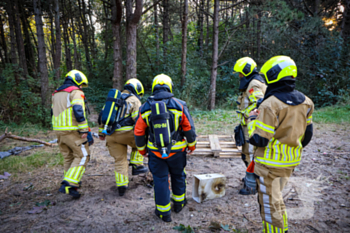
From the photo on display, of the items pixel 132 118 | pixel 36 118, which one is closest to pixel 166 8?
pixel 36 118

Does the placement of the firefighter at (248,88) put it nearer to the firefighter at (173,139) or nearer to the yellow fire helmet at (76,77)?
the firefighter at (173,139)

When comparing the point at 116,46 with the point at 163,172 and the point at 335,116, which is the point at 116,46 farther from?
the point at 335,116

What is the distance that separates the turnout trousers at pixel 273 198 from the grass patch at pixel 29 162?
5.04m

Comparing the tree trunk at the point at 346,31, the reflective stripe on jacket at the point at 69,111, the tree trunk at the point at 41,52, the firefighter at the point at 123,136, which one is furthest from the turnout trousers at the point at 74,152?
the tree trunk at the point at 346,31

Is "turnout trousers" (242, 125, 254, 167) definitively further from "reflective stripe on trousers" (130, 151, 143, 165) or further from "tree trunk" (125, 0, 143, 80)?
"tree trunk" (125, 0, 143, 80)

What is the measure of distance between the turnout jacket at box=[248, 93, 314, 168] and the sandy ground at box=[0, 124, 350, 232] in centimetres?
123

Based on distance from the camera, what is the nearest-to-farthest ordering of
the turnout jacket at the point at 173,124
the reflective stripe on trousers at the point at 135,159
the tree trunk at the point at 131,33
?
the turnout jacket at the point at 173,124
the reflective stripe on trousers at the point at 135,159
the tree trunk at the point at 131,33

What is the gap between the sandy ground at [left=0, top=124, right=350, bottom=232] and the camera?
10.1ft

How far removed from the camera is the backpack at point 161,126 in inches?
115

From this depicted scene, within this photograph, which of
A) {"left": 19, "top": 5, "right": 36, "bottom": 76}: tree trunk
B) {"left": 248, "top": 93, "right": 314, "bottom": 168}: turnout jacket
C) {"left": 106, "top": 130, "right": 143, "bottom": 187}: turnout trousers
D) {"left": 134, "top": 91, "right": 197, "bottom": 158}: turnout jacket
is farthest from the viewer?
{"left": 19, "top": 5, "right": 36, "bottom": 76}: tree trunk

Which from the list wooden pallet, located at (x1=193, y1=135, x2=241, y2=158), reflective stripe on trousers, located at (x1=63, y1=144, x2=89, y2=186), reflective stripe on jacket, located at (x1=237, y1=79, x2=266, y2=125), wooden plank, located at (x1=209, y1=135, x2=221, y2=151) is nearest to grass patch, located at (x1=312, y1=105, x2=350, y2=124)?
wooden pallet, located at (x1=193, y1=135, x2=241, y2=158)

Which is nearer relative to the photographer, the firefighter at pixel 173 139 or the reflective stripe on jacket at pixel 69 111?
the firefighter at pixel 173 139

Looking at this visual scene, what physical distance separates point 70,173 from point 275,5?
13256mm

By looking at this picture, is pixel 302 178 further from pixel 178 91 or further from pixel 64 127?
pixel 178 91
